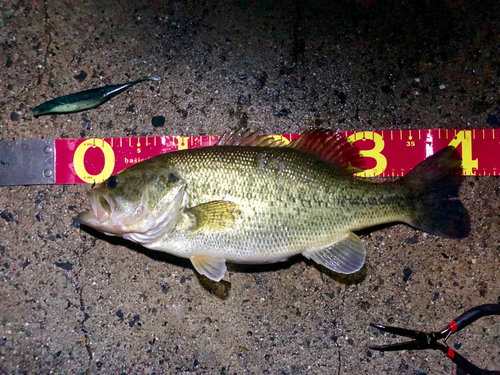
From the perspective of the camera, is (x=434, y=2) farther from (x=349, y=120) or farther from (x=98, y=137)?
(x=98, y=137)

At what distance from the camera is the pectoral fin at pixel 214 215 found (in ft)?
5.81

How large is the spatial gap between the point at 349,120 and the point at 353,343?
1.57 meters

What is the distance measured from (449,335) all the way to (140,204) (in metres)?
2.16

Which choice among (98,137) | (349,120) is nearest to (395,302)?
(349,120)

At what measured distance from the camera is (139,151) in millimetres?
2246

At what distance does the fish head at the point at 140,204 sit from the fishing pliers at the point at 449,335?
62.6 inches

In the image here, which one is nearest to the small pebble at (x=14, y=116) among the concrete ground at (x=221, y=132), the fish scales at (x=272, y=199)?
the concrete ground at (x=221, y=132)

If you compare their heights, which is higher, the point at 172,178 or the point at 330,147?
the point at 330,147

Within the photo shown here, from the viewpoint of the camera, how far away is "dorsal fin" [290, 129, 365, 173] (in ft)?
6.63

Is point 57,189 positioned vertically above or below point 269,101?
below

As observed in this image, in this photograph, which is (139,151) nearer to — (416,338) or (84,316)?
(84,316)

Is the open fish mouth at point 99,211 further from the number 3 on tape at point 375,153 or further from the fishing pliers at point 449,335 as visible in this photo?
the fishing pliers at point 449,335

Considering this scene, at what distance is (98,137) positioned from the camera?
2289 mm

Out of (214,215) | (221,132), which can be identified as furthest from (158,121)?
(214,215)
